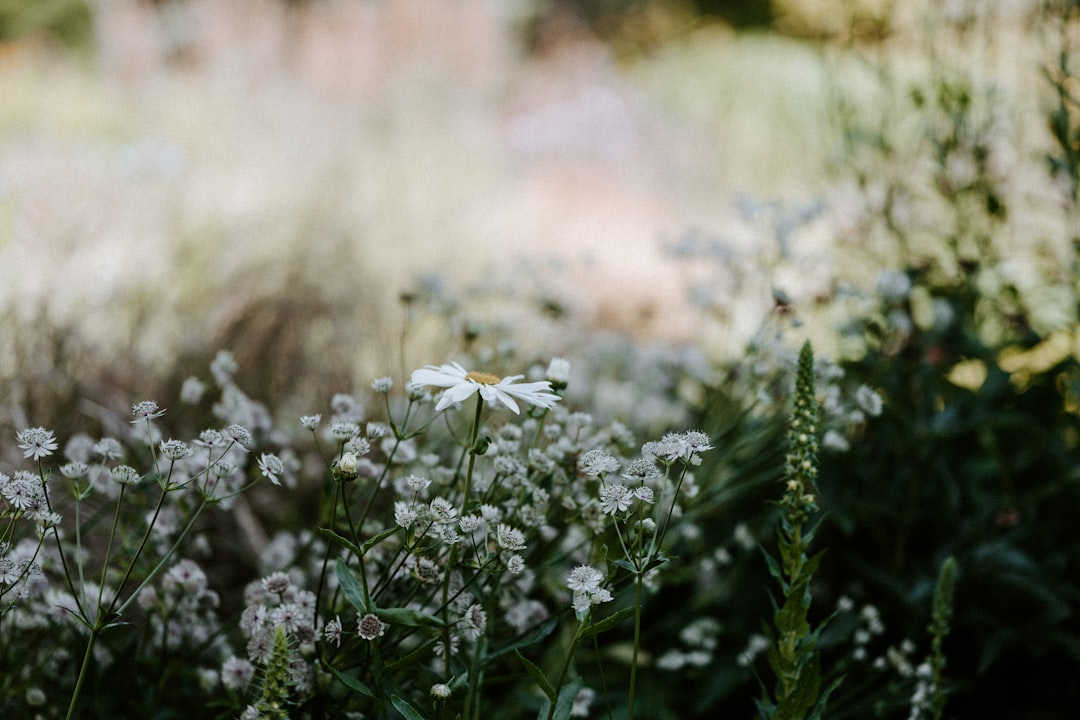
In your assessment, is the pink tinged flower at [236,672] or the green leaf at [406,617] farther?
the pink tinged flower at [236,672]

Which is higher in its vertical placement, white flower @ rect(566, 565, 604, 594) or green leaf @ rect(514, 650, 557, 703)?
white flower @ rect(566, 565, 604, 594)

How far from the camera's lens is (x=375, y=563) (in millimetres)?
1370

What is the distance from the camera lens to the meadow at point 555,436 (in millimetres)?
1155

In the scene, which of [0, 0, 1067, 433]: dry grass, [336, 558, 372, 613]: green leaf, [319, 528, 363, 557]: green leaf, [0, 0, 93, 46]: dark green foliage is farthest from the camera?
[0, 0, 93, 46]: dark green foliage

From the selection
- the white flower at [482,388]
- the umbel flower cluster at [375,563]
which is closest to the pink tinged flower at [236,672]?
the umbel flower cluster at [375,563]

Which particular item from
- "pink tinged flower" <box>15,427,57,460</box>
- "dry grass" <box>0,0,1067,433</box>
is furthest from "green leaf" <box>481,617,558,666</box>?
"dry grass" <box>0,0,1067,433</box>

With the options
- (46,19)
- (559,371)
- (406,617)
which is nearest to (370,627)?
(406,617)

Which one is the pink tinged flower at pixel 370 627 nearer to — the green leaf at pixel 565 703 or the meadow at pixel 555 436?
the meadow at pixel 555 436

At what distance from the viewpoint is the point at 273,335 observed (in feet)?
9.74

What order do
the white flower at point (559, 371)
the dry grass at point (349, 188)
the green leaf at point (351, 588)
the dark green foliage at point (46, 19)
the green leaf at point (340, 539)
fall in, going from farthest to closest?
the dark green foliage at point (46, 19) → the dry grass at point (349, 188) → the white flower at point (559, 371) → the green leaf at point (351, 588) → the green leaf at point (340, 539)

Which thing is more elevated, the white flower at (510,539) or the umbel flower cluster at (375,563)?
the white flower at (510,539)

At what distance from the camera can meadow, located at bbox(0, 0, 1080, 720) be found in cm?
116

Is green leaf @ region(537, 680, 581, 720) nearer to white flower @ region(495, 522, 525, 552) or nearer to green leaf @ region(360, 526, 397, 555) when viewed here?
white flower @ region(495, 522, 525, 552)

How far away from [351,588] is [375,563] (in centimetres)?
27
